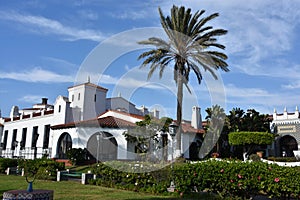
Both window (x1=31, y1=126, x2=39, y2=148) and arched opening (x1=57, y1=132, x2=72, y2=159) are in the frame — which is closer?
arched opening (x1=57, y1=132, x2=72, y2=159)

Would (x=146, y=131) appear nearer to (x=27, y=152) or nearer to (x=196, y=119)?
(x=196, y=119)

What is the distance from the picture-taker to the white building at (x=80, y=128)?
30125 millimetres

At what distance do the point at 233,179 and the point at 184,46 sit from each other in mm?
15172

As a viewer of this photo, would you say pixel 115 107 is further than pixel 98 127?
Yes

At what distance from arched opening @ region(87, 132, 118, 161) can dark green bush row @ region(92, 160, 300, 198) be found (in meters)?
16.8

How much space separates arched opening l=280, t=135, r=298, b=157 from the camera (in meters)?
36.8

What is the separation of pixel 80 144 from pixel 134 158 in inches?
204

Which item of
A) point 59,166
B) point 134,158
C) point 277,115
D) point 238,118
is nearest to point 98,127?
point 134,158

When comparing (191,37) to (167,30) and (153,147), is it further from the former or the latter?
(153,147)

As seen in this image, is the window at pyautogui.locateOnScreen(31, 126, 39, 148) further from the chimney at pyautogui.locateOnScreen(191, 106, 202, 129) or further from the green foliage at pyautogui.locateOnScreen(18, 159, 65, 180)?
the chimney at pyautogui.locateOnScreen(191, 106, 202, 129)

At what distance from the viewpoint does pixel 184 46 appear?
80.7 feet

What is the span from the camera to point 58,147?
1291 inches

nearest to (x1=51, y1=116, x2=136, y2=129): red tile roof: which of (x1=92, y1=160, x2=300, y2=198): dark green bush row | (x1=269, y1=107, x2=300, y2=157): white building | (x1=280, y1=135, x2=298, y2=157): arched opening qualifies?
(x1=92, y1=160, x2=300, y2=198): dark green bush row

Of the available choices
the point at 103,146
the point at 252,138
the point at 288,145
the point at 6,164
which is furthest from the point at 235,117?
the point at 6,164
